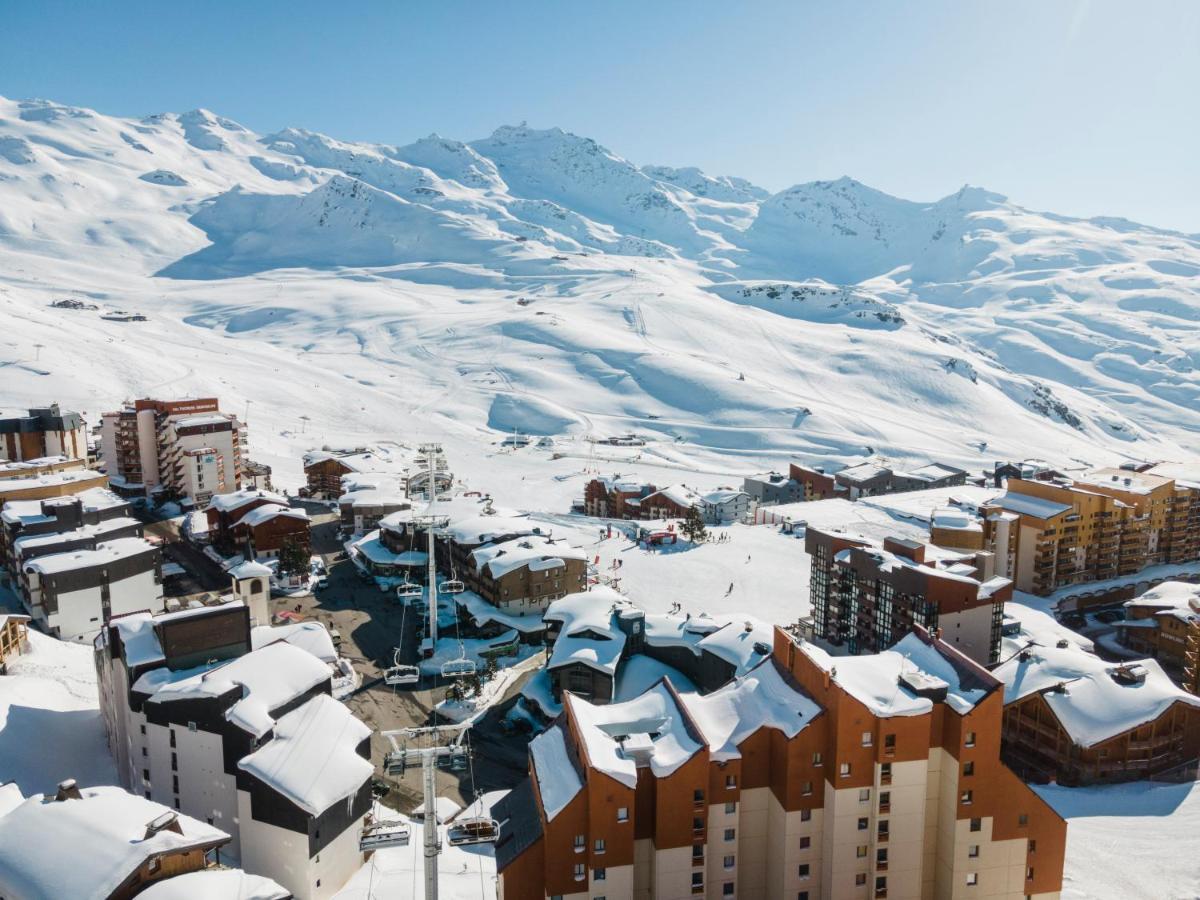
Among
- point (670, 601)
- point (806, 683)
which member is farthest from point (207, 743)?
point (670, 601)

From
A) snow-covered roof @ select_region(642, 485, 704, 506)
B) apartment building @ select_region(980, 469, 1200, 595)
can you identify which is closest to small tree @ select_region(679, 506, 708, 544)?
snow-covered roof @ select_region(642, 485, 704, 506)

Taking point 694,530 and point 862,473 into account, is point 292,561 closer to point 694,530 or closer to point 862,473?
point 694,530

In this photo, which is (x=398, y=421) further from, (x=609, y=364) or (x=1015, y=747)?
(x=1015, y=747)

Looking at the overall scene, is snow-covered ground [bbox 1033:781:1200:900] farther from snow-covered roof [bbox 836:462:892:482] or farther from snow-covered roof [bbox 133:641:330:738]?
snow-covered roof [bbox 836:462:892:482]

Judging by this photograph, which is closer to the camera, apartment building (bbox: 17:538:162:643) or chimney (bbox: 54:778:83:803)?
chimney (bbox: 54:778:83:803)

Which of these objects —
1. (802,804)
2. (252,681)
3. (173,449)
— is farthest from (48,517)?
(802,804)

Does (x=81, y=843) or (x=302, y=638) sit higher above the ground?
(x=81, y=843)

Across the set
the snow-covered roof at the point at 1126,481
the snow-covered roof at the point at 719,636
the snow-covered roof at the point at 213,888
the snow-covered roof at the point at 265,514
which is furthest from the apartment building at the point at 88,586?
the snow-covered roof at the point at 1126,481
